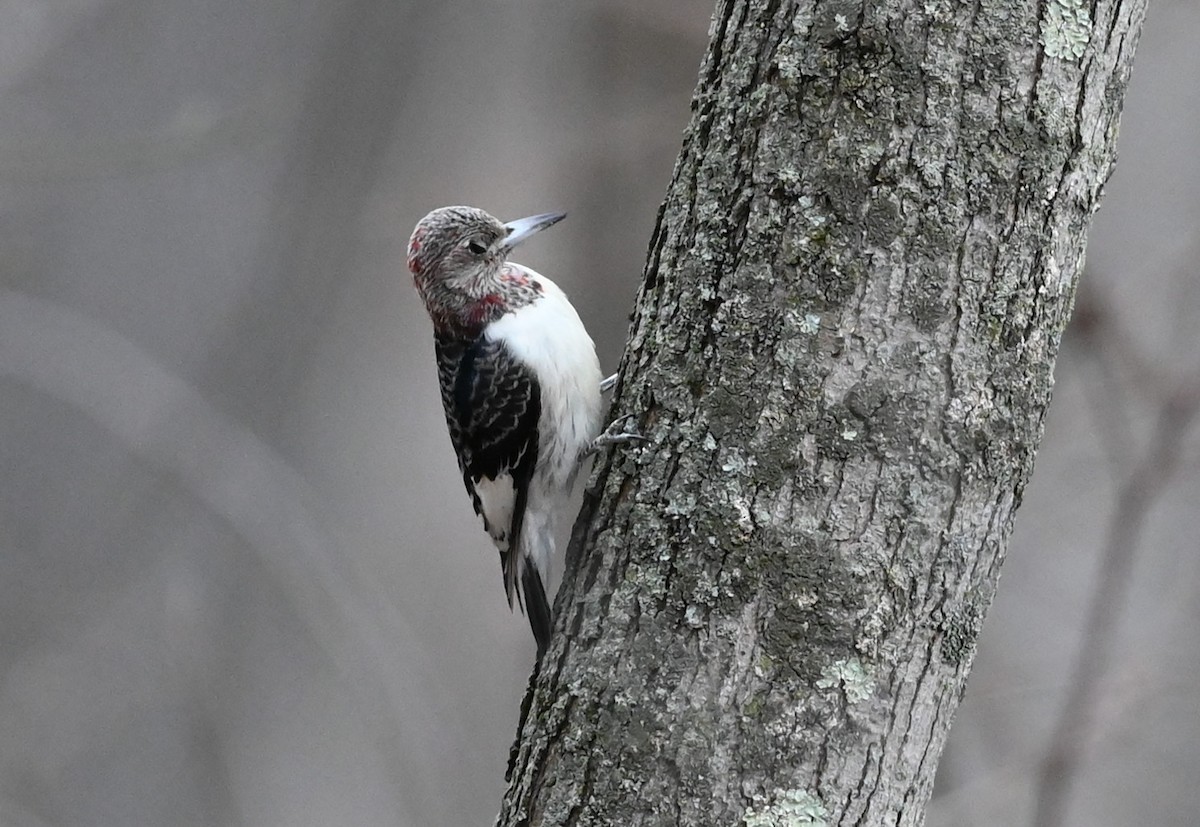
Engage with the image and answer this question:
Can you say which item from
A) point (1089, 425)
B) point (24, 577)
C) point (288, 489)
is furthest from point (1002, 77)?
point (24, 577)

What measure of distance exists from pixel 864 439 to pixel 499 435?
1.51 meters

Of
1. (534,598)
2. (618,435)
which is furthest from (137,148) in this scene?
(618,435)

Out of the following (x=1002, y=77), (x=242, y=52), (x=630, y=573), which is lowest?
(x=630, y=573)

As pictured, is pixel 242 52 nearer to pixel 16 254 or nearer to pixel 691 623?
pixel 16 254

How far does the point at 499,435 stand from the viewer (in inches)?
133

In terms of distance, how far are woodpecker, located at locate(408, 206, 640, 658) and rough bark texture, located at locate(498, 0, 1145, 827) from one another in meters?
1.05

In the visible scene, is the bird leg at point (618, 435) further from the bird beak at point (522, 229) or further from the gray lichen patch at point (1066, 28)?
the bird beak at point (522, 229)

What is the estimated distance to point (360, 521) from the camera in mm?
6648

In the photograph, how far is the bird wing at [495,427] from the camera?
10.9 ft

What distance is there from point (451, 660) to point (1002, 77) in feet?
16.6

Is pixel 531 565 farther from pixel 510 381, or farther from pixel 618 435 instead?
pixel 618 435

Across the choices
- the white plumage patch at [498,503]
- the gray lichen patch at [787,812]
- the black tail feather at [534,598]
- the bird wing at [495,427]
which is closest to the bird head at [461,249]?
the bird wing at [495,427]

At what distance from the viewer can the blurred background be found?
→ 571 centimetres

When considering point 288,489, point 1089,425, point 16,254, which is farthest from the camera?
point 16,254
